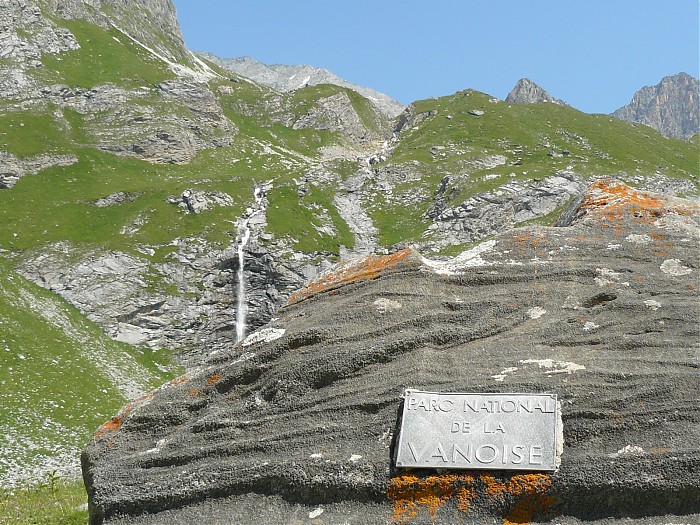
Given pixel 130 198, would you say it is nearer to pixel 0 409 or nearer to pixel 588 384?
pixel 0 409

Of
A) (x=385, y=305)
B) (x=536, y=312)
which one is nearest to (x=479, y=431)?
(x=536, y=312)

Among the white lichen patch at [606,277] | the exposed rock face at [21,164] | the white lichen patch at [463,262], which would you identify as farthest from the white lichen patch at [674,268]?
the exposed rock face at [21,164]

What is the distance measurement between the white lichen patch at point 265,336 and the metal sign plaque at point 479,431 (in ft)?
10.7

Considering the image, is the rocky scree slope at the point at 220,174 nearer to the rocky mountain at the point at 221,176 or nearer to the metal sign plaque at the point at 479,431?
the rocky mountain at the point at 221,176

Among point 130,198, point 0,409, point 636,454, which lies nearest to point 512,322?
point 636,454

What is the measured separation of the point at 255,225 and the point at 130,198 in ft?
49.9

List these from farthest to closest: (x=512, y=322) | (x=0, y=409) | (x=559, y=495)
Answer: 1. (x=0, y=409)
2. (x=512, y=322)
3. (x=559, y=495)

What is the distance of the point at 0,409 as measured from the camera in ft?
120

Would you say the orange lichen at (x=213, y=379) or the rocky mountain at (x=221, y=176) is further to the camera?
the rocky mountain at (x=221, y=176)

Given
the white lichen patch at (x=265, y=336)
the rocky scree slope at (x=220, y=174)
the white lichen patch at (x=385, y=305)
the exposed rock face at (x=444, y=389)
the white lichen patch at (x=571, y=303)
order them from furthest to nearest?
the rocky scree slope at (x=220, y=174), the white lichen patch at (x=265, y=336), the white lichen patch at (x=385, y=305), the white lichen patch at (x=571, y=303), the exposed rock face at (x=444, y=389)

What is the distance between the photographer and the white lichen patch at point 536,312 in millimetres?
12250

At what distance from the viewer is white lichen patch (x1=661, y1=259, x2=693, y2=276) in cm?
1265

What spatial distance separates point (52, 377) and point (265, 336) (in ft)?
110

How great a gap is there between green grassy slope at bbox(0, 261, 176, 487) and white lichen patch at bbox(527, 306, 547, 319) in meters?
24.6
